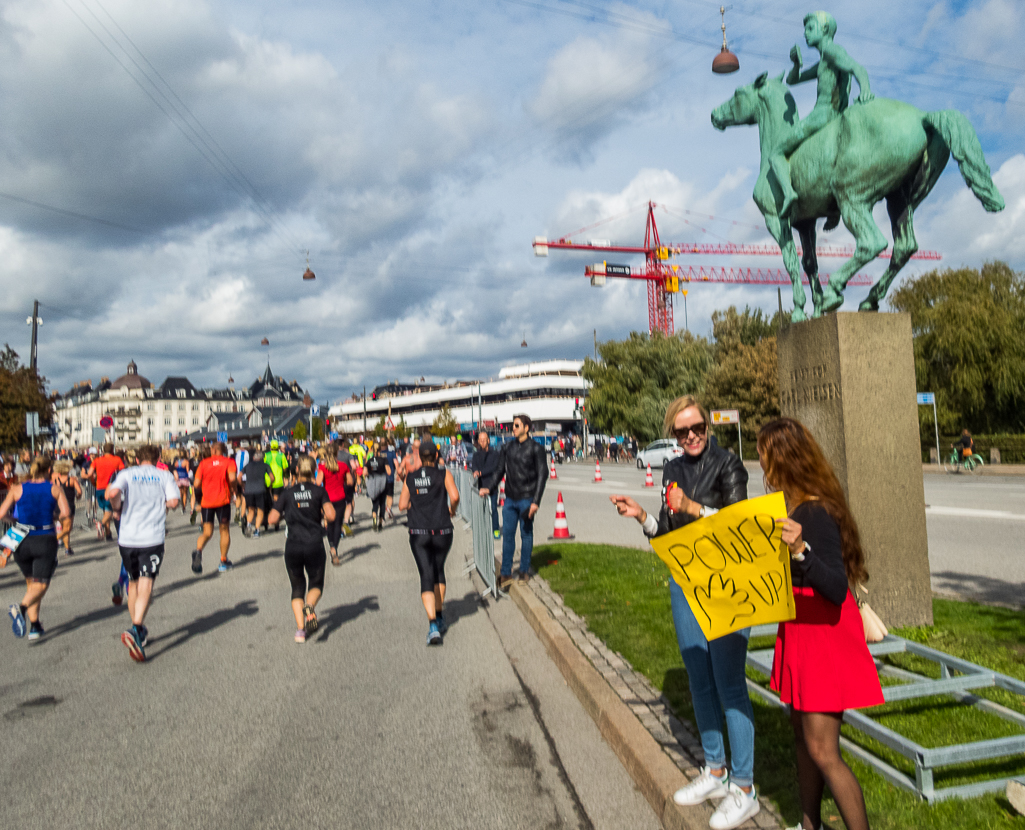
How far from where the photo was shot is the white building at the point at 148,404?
176125 millimetres

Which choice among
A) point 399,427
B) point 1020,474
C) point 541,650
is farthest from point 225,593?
point 399,427

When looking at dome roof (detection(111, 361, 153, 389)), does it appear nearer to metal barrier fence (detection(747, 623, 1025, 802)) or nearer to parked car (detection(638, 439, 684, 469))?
parked car (detection(638, 439, 684, 469))

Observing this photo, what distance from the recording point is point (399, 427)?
104250mm

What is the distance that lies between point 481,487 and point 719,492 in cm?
856

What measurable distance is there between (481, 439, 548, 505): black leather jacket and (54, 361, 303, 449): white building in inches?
6476

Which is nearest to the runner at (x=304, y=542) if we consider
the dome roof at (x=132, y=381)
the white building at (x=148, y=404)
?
the white building at (x=148, y=404)

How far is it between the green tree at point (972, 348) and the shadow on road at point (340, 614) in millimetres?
31683

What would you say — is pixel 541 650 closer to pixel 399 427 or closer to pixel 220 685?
pixel 220 685

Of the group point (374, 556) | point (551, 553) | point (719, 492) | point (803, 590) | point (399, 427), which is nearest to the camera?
point (803, 590)

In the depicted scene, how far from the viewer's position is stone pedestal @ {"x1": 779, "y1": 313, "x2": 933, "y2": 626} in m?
6.29

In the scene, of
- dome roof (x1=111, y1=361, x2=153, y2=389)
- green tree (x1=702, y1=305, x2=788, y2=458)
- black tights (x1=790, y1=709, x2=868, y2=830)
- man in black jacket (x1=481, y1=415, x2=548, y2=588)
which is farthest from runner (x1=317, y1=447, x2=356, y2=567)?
dome roof (x1=111, y1=361, x2=153, y2=389)

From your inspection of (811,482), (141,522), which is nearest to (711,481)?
(811,482)

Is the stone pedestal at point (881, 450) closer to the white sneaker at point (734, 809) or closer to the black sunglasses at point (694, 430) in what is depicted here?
the black sunglasses at point (694, 430)

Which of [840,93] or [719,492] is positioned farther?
[840,93]
